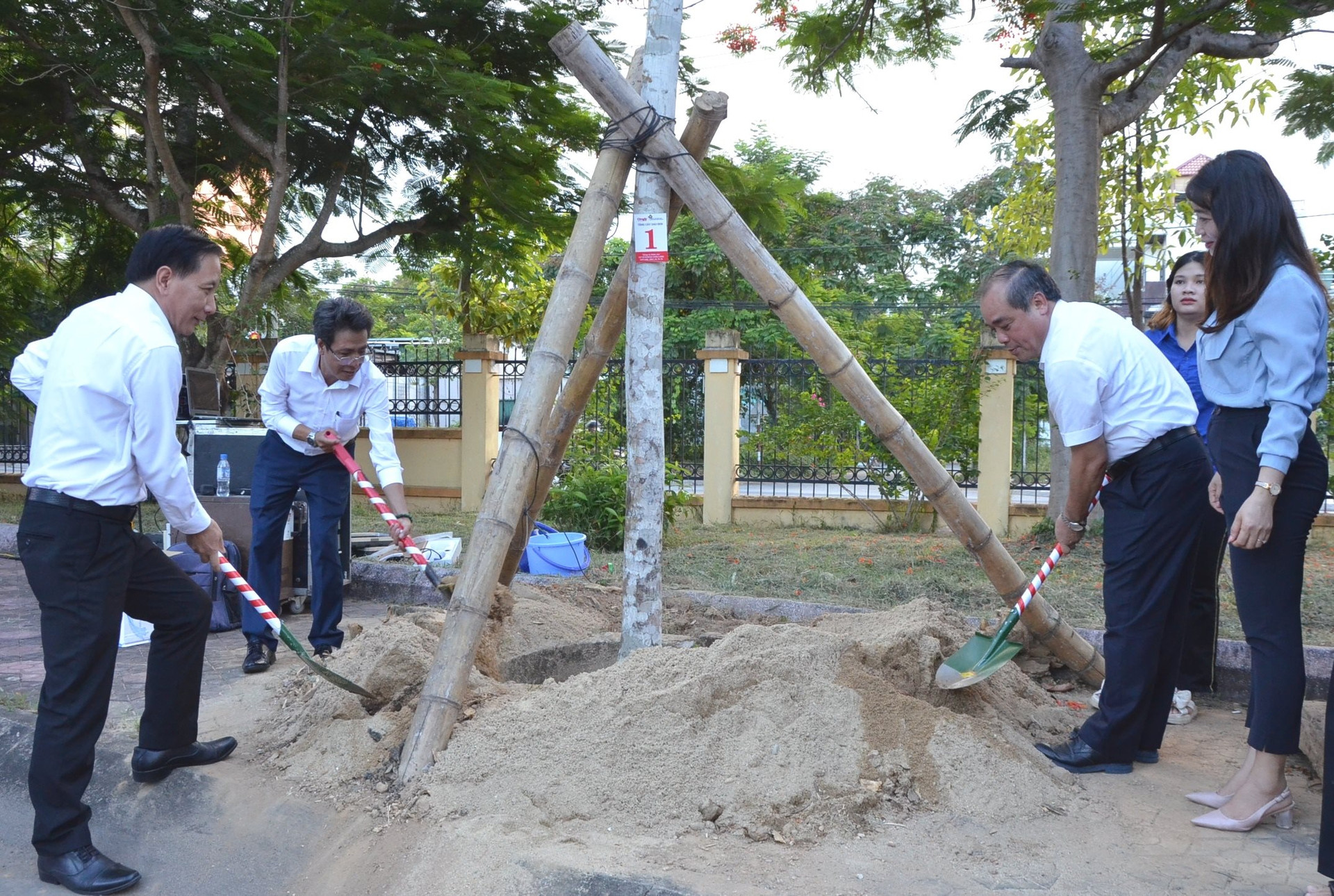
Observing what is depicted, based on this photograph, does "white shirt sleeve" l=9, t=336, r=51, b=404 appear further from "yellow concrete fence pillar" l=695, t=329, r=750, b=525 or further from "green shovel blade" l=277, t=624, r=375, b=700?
"yellow concrete fence pillar" l=695, t=329, r=750, b=525

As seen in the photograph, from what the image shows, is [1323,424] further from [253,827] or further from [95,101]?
[95,101]

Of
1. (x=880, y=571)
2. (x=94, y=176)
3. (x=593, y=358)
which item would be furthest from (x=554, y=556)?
(x=94, y=176)

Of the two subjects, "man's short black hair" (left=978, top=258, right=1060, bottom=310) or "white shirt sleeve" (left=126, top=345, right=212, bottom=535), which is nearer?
"white shirt sleeve" (left=126, top=345, right=212, bottom=535)

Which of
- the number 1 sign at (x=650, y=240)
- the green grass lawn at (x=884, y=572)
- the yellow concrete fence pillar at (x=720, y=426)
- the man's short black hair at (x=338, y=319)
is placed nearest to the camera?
the number 1 sign at (x=650, y=240)

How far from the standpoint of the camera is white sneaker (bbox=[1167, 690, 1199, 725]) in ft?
13.8

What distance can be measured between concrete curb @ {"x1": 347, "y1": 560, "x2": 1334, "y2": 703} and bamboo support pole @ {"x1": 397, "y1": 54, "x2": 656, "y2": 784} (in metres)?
2.22

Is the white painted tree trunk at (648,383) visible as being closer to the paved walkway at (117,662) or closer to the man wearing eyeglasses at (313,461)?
the man wearing eyeglasses at (313,461)

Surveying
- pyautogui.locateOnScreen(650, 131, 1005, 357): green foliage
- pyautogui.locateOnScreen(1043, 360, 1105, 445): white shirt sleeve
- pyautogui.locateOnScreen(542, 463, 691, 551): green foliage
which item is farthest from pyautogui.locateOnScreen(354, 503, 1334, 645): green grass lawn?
pyautogui.locateOnScreen(650, 131, 1005, 357): green foliage

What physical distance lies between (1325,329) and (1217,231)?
1.28 ft

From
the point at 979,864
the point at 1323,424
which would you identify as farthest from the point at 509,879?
the point at 1323,424

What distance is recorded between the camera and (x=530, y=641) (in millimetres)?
4828

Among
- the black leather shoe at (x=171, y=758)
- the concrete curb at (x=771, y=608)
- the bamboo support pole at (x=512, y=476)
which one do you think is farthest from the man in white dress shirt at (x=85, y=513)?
the concrete curb at (x=771, y=608)

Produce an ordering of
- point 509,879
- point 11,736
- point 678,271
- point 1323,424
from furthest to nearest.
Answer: point 678,271 → point 1323,424 → point 11,736 → point 509,879

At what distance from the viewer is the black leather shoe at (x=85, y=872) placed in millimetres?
2896
